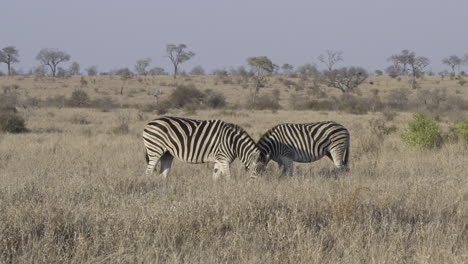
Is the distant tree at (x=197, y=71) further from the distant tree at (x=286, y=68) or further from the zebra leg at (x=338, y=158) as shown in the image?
the zebra leg at (x=338, y=158)

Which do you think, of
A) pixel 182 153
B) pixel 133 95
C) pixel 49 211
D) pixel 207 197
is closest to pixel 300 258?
pixel 207 197

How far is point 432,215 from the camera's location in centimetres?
631

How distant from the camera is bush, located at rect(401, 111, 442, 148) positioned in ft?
46.3

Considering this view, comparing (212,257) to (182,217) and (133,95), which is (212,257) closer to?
(182,217)

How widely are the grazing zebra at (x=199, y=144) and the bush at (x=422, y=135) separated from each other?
21.7 ft

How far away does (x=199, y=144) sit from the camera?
31.4 ft

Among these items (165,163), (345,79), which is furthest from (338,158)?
(345,79)

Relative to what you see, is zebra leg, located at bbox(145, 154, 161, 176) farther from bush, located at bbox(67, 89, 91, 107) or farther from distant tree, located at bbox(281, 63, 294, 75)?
distant tree, located at bbox(281, 63, 294, 75)

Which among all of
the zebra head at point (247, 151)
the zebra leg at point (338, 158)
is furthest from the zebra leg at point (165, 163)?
the zebra leg at point (338, 158)

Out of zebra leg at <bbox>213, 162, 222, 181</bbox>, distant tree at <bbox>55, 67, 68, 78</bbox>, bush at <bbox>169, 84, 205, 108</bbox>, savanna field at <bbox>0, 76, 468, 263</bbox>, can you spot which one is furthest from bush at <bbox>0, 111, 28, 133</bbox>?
distant tree at <bbox>55, 67, 68, 78</bbox>

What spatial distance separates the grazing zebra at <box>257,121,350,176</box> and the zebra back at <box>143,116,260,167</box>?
61 centimetres

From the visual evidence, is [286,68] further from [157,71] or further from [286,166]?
[286,166]

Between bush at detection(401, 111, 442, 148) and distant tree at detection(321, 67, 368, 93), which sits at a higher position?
distant tree at detection(321, 67, 368, 93)

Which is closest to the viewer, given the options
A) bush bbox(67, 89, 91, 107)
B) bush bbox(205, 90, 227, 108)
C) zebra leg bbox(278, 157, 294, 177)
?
zebra leg bbox(278, 157, 294, 177)
